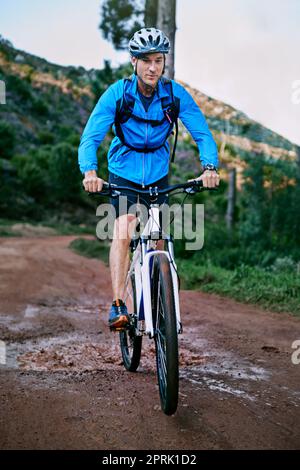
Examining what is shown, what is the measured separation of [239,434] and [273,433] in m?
0.19

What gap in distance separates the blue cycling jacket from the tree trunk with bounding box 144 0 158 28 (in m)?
8.23

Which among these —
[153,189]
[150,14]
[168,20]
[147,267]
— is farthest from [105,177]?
[147,267]

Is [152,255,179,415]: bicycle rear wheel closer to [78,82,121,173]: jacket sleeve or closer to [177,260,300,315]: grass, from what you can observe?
[78,82,121,173]: jacket sleeve

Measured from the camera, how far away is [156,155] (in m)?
3.84

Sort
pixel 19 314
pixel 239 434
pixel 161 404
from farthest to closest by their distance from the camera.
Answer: pixel 19 314 < pixel 161 404 < pixel 239 434

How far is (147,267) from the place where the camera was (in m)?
3.41

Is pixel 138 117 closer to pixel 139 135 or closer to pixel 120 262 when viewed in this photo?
pixel 139 135

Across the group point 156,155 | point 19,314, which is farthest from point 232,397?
point 19,314

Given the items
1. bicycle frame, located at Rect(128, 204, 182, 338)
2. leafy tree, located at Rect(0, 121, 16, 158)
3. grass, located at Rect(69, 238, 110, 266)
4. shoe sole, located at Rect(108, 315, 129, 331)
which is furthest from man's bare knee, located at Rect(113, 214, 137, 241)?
leafy tree, located at Rect(0, 121, 16, 158)

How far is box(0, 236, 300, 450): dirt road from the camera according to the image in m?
2.74

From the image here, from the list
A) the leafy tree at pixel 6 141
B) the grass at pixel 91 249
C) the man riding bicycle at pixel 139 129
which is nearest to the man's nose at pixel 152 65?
the man riding bicycle at pixel 139 129

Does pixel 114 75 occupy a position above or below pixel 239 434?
above

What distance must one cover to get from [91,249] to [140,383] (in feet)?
35.5

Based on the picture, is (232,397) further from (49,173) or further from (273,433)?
(49,173)
